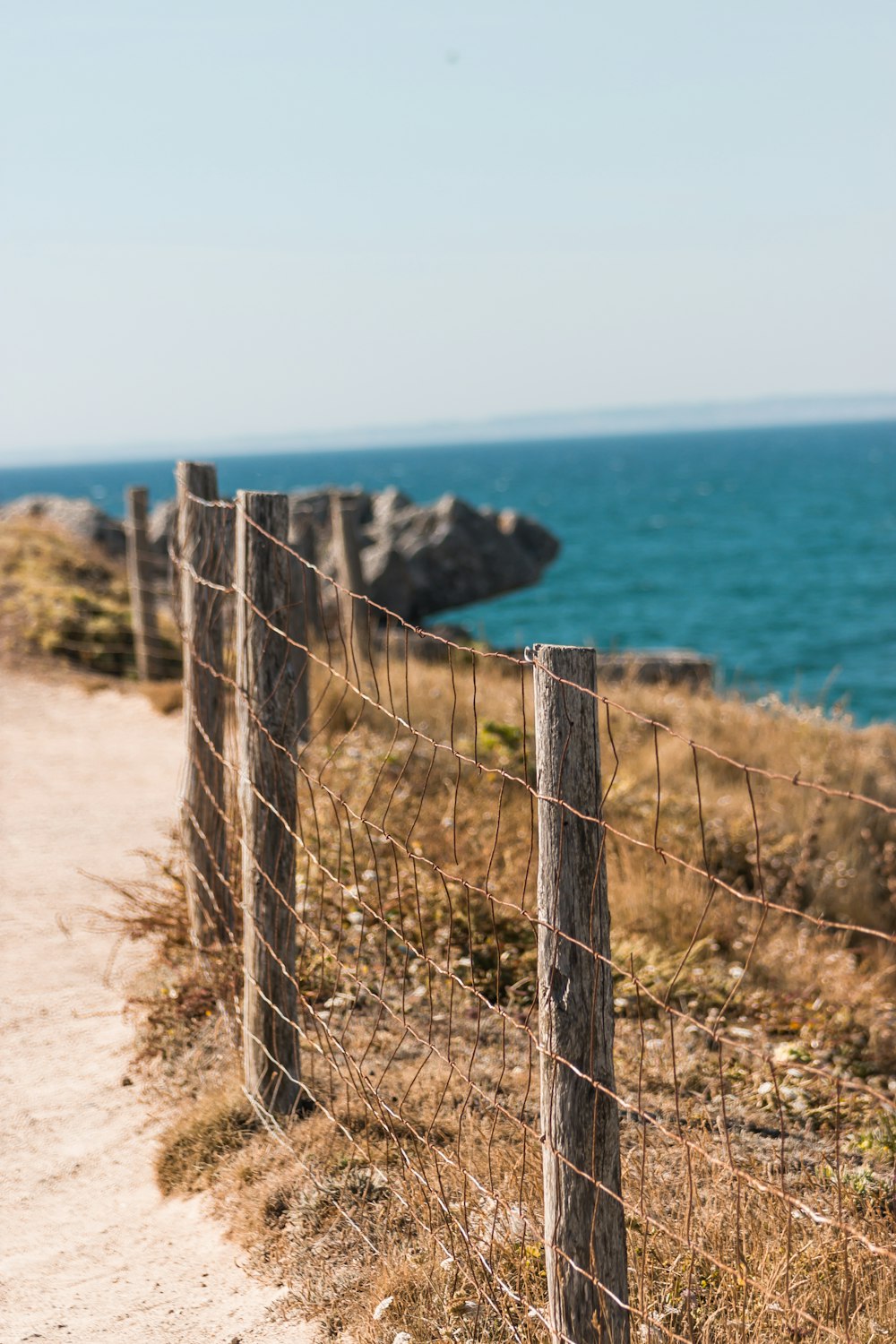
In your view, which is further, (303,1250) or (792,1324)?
(303,1250)

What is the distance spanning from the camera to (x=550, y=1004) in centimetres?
267

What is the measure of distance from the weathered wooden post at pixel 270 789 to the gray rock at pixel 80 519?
15.9 metres

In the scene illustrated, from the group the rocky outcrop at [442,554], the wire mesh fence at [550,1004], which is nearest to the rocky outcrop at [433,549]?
the rocky outcrop at [442,554]

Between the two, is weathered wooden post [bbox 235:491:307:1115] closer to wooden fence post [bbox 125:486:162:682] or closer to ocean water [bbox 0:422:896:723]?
ocean water [bbox 0:422:896:723]

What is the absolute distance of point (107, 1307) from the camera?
3516 mm

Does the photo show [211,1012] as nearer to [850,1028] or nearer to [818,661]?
[850,1028]

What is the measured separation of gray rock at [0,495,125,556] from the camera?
19938 millimetres

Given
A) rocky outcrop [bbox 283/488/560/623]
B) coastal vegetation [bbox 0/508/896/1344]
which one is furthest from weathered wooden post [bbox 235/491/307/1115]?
rocky outcrop [bbox 283/488/560/623]

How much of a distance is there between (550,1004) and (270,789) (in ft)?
5.69

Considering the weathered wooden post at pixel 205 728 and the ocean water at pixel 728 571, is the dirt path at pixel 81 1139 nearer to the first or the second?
the weathered wooden post at pixel 205 728

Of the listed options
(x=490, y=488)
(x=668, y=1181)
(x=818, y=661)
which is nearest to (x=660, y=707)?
(x=668, y=1181)

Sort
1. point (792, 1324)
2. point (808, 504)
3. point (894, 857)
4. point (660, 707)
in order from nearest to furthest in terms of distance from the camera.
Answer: point (792, 1324) < point (894, 857) < point (660, 707) < point (808, 504)

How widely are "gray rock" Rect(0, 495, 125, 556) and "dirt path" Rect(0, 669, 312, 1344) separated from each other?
11812 mm

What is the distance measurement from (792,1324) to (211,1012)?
2.80 meters
